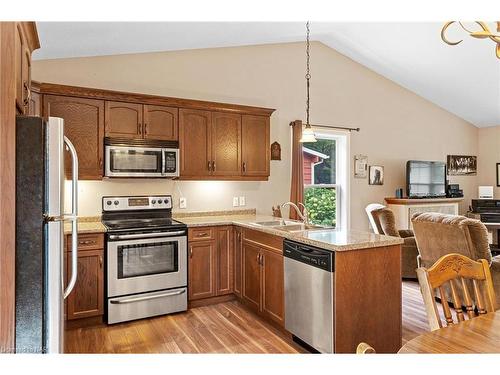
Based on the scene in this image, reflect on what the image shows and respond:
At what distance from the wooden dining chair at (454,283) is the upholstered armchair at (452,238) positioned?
68.5 inches

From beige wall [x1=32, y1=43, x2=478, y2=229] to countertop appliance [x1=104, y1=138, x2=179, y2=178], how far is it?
0.36m

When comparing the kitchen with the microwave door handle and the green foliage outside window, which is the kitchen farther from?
the green foliage outside window

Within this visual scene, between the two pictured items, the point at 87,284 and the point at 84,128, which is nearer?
the point at 87,284

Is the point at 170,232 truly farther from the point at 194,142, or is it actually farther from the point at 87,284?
the point at 194,142

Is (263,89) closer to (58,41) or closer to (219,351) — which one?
(58,41)

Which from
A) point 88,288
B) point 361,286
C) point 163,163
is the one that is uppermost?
point 163,163

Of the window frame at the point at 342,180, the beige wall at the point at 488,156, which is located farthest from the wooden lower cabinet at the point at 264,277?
the beige wall at the point at 488,156

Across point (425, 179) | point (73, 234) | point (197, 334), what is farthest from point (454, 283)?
point (425, 179)

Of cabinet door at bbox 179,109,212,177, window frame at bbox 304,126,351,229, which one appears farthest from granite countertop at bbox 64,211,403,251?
window frame at bbox 304,126,351,229

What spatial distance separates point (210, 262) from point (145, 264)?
0.69 metres

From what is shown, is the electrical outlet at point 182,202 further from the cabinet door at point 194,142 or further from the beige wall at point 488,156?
the beige wall at point 488,156

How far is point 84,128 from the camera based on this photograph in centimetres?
341

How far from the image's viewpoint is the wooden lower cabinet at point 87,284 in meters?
3.09
